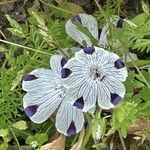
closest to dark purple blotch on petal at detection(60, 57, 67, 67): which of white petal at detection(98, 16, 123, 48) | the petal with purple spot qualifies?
the petal with purple spot

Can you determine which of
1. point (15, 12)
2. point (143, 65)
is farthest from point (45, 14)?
point (143, 65)

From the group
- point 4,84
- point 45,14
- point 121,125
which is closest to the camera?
point 121,125

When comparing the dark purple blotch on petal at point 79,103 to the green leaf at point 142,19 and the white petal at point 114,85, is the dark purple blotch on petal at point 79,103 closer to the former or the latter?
the white petal at point 114,85

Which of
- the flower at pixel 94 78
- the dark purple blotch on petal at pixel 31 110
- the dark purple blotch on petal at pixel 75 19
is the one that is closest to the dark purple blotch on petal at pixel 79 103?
the flower at pixel 94 78

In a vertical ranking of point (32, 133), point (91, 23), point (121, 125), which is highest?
point (91, 23)

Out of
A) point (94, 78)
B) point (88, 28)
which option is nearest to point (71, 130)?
point (94, 78)

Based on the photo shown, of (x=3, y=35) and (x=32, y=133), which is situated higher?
(x=3, y=35)

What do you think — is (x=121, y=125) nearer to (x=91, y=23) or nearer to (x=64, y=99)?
(x=64, y=99)

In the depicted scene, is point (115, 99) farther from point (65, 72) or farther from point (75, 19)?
point (75, 19)
